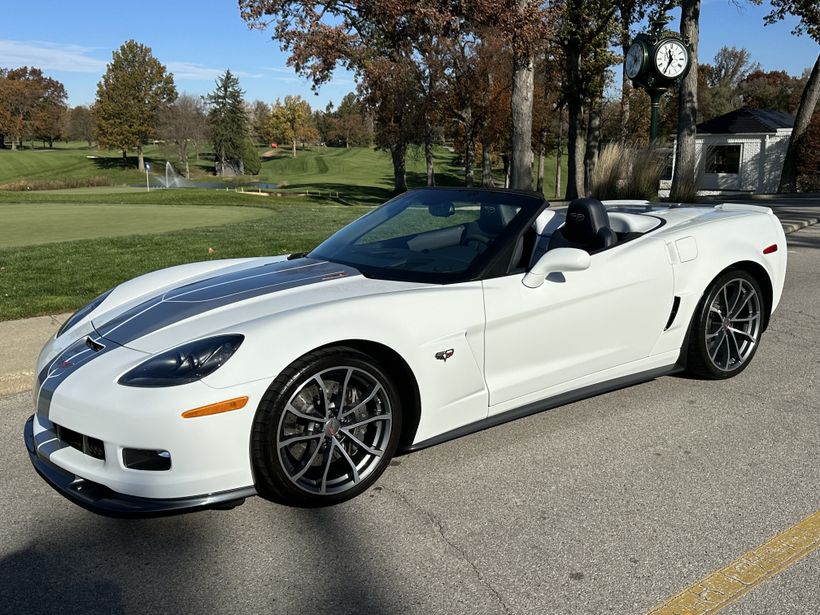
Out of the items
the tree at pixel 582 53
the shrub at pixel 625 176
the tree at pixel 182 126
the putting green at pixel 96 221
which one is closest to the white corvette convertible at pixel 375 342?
the putting green at pixel 96 221

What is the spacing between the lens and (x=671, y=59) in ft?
49.6

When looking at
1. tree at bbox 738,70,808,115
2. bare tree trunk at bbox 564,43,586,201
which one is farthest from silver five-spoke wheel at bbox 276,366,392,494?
tree at bbox 738,70,808,115

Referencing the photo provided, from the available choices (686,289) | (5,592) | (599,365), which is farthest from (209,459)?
(686,289)

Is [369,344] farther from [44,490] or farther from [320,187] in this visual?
[320,187]

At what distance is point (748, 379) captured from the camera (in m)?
4.86

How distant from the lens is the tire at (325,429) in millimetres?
2930

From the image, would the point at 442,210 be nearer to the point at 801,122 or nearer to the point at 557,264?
the point at 557,264

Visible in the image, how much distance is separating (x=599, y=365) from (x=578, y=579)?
1.63m

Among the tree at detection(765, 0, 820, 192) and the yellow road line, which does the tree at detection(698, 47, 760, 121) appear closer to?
the tree at detection(765, 0, 820, 192)

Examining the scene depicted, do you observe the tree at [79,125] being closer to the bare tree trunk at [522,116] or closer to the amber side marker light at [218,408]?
the bare tree trunk at [522,116]

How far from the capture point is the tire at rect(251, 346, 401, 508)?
293 cm

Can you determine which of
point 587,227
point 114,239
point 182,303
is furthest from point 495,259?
point 114,239

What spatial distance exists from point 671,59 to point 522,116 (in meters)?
3.31

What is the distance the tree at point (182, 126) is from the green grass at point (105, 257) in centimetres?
6407
